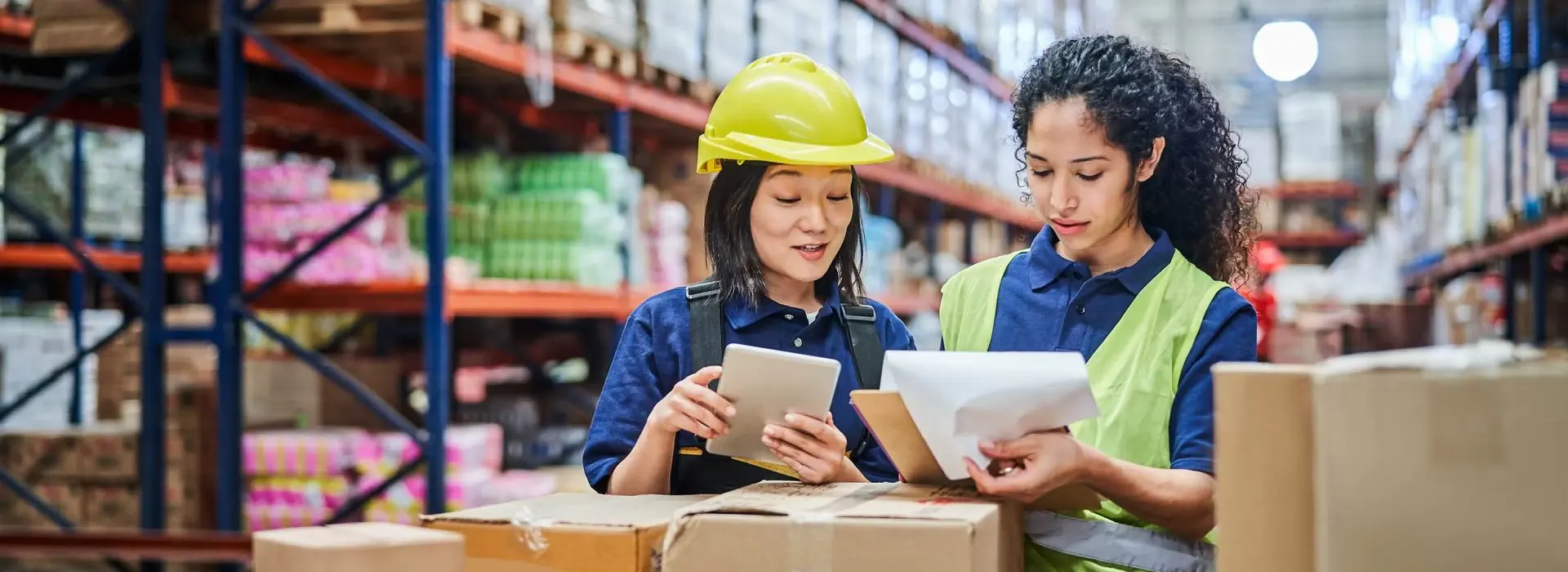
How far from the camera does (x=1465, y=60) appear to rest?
745 centimetres

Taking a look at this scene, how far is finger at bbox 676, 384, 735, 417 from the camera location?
1.80 metres

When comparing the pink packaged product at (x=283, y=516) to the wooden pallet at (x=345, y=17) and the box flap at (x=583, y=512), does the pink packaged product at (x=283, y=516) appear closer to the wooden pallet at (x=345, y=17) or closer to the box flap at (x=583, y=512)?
the wooden pallet at (x=345, y=17)

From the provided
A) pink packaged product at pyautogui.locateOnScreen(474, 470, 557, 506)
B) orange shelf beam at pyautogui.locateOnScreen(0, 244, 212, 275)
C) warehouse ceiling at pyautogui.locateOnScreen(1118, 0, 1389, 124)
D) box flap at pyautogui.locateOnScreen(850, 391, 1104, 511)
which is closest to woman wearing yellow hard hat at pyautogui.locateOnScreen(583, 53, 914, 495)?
box flap at pyautogui.locateOnScreen(850, 391, 1104, 511)

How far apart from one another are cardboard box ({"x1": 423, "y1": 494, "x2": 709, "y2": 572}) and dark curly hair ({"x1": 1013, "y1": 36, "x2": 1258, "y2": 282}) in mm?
856

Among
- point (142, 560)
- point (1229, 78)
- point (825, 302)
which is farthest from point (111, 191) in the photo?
point (1229, 78)

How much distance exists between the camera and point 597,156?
17.4ft

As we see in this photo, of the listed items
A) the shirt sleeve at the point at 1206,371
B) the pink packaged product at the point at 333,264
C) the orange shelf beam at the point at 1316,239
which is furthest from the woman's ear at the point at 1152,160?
the orange shelf beam at the point at 1316,239

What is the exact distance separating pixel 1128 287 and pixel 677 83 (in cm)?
406

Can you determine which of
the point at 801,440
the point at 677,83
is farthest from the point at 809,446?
the point at 677,83

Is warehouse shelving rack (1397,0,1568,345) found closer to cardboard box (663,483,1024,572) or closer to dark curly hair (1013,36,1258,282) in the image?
dark curly hair (1013,36,1258,282)

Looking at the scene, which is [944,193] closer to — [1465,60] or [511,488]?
[1465,60]

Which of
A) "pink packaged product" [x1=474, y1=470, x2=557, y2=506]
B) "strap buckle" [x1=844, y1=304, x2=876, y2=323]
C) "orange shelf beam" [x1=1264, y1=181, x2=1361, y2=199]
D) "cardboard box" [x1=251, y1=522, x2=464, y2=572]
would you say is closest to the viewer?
"cardboard box" [x1=251, y1=522, x2=464, y2=572]

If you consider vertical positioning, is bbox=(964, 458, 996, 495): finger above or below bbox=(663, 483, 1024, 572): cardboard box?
above

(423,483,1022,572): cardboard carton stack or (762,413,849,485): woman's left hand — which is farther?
(762,413,849,485): woman's left hand
